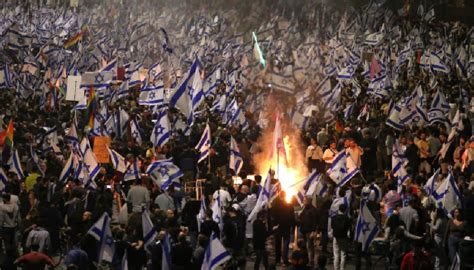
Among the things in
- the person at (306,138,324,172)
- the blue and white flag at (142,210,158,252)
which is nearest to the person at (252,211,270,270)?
the blue and white flag at (142,210,158,252)

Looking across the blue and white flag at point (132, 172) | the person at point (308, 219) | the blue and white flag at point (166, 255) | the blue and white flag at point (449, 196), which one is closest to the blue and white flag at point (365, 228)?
the person at point (308, 219)

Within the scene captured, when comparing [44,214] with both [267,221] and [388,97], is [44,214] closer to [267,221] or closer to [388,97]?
[267,221]

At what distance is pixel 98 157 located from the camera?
83.6ft

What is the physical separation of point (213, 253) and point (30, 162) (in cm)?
1065

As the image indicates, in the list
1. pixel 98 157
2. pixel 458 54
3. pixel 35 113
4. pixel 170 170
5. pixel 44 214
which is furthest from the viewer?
pixel 458 54

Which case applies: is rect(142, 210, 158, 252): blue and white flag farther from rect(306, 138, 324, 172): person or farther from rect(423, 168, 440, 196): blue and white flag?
rect(306, 138, 324, 172): person

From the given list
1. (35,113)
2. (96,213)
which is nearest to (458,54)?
(35,113)

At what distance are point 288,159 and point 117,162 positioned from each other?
685 centimetres

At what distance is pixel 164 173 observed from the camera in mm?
23062

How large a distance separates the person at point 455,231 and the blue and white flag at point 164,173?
18.9 ft

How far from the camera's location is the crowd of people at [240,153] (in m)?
19.9

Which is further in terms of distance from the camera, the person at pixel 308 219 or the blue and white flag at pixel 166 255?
the person at pixel 308 219

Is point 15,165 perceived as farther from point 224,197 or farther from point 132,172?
point 224,197

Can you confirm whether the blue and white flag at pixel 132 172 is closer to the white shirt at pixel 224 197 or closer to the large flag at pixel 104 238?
the white shirt at pixel 224 197
